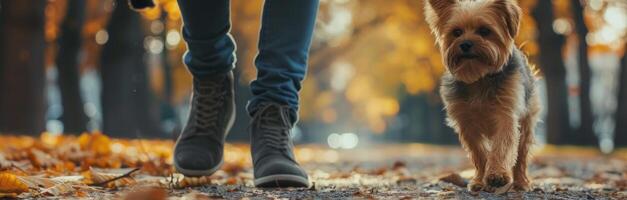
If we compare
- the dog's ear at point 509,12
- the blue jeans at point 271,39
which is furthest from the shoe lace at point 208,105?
the dog's ear at point 509,12

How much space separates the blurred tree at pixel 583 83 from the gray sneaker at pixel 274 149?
20884mm

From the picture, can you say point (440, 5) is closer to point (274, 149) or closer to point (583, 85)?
point (274, 149)

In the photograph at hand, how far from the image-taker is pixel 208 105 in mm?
4957

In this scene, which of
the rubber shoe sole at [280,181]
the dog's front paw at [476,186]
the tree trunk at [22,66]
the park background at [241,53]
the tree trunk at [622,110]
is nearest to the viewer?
the rubber shoe sole at [280,181]

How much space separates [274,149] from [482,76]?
4.10ft

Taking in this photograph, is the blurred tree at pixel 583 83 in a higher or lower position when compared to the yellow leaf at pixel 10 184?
higher

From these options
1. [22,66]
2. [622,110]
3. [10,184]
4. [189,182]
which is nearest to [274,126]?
[189,182]

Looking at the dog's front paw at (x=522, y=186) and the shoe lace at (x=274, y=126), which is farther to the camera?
the dog's front paw at (x=522, y=186)

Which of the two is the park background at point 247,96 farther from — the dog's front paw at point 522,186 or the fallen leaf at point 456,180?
the dog's front paw at point 522,186

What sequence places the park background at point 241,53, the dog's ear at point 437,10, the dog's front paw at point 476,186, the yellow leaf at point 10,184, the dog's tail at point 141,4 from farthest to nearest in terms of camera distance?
the park background at point 241,53 < the dog's ear at point 437,10 < the dog's tail at point 141,4 < the dog's front paw at point 476,186 < the yellow leaf at point 10,184

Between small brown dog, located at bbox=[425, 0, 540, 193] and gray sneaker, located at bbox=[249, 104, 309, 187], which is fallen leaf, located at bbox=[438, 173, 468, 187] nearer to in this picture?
small brown dog, located at bbox=[425, 0, 540, 193]

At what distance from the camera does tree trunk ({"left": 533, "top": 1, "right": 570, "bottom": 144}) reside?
22.9 meters

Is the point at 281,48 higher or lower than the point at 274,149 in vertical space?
higher

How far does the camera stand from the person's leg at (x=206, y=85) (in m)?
4.74
